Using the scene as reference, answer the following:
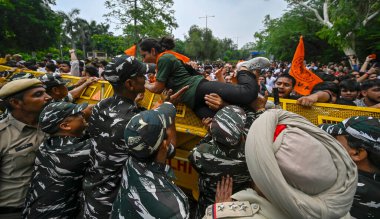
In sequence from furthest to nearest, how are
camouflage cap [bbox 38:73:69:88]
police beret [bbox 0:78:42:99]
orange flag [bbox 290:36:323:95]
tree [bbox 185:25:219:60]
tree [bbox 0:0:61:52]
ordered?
tree [bbox 185:25:219:60], tree [bbox 0:0:61:52], orange flag [bbox 290:36:323:95], camouflage cap [bbox 38:73:69:88], police beret [bbox 0:78:42:99]

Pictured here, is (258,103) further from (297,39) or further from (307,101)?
(297,39)

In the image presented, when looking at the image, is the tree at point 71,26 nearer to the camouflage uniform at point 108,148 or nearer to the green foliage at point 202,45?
the green foliage at point 202,45

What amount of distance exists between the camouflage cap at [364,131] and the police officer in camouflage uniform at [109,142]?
1.58 metres

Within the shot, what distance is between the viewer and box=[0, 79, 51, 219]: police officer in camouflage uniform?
91.4 inches

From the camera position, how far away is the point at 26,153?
2.37m

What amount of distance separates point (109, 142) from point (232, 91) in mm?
1192

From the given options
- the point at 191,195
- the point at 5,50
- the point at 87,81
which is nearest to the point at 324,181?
the point at 191,195

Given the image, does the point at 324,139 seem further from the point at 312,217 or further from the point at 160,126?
the point at 160,126

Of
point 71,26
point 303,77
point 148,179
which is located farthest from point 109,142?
point 71,26

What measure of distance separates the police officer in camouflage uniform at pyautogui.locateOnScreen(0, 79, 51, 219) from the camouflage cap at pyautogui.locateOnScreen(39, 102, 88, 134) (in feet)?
1.26

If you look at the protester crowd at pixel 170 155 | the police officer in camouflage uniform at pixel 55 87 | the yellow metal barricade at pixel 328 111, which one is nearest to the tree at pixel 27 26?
the police officer in camouflage uniform at pixel 55 87

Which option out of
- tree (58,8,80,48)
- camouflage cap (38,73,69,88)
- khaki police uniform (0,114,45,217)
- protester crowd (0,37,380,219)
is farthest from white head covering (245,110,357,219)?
tree (58,8,80,48)

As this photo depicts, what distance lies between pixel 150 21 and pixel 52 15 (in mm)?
23436

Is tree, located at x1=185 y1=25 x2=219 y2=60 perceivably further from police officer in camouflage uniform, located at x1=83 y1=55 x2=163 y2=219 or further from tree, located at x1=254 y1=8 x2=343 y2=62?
police officer in camouflage uniform, located at x1=83 y1=55 x2=163 y2=219
